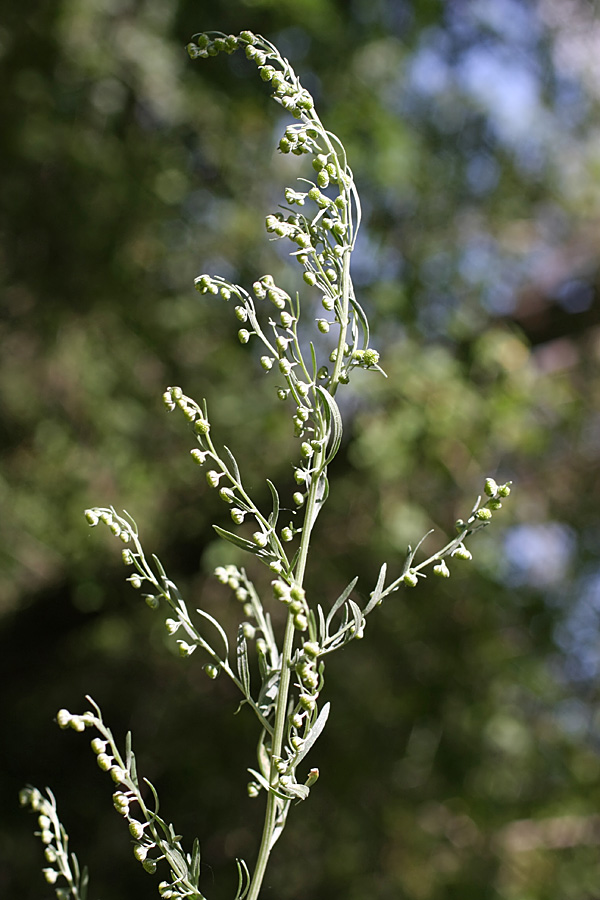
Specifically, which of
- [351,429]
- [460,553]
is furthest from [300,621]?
[351,429]

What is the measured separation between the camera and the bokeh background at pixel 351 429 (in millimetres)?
2031

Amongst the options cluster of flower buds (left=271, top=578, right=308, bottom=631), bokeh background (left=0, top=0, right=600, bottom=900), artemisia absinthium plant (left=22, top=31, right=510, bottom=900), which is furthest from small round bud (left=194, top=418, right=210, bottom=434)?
bokeh background (left=0, top=0, right=600, bottom=900)

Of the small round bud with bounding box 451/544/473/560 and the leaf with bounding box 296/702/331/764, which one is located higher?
the small round bud with bounding box 451/544/473/560

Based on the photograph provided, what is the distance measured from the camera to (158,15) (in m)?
2.26

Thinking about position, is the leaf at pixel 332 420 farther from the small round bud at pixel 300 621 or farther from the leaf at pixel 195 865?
the leaf at pixel 195 865

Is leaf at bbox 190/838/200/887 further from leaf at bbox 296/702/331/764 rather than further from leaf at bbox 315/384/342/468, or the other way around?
leaf at bbox 315/384/342/468

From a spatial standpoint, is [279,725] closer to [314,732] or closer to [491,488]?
[314,732]

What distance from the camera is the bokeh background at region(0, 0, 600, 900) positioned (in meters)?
2.03

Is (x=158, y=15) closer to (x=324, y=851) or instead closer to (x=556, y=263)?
(x=556, y=263)

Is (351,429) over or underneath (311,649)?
underneath

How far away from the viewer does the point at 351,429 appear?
6.59 ft

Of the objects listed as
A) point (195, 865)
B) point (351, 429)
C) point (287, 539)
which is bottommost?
point (351, 429)

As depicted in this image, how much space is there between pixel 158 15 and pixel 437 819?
2330mm

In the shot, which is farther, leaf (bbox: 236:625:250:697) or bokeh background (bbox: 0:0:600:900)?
bokeh background (bbox: 0:0:600:900)
